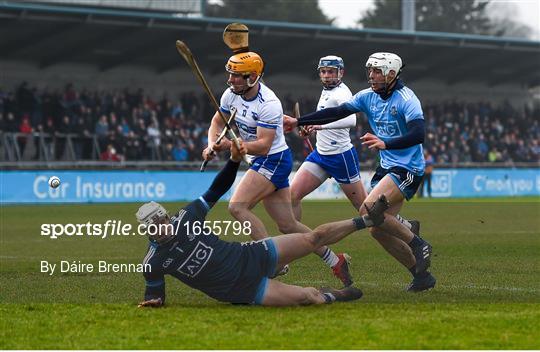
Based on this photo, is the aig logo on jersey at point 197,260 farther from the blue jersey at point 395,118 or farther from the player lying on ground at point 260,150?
the blue jersey at point 395,118

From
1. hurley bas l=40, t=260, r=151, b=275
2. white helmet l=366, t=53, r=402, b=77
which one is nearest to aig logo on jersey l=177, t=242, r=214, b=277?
white helmet l=366, t=53, r=402, b=77

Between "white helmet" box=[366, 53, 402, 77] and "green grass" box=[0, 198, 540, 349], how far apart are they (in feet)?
7.80

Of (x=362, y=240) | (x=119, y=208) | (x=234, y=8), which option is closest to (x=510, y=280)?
(x=362, y=240)

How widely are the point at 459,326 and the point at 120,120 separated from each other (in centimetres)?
3304

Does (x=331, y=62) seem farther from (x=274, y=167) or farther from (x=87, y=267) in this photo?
(x=87, y=267)

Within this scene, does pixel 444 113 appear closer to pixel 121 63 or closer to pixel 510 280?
pixel 121 63

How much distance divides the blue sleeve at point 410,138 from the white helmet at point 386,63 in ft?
2.05

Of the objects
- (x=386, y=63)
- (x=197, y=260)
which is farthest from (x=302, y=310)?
(x=386, y=63)

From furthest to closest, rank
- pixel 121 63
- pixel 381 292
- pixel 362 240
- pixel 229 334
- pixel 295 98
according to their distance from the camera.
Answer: pixel 295 98, pixel 121 63, pixel 362 240, pixel 381 292, pixel 229 334

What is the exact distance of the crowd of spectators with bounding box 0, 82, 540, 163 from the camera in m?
38.2

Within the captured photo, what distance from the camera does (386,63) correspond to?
1188 cm

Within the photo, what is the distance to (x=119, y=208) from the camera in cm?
3041

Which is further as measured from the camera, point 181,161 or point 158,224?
point 181,161

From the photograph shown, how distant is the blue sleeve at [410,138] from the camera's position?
11.4 meters
